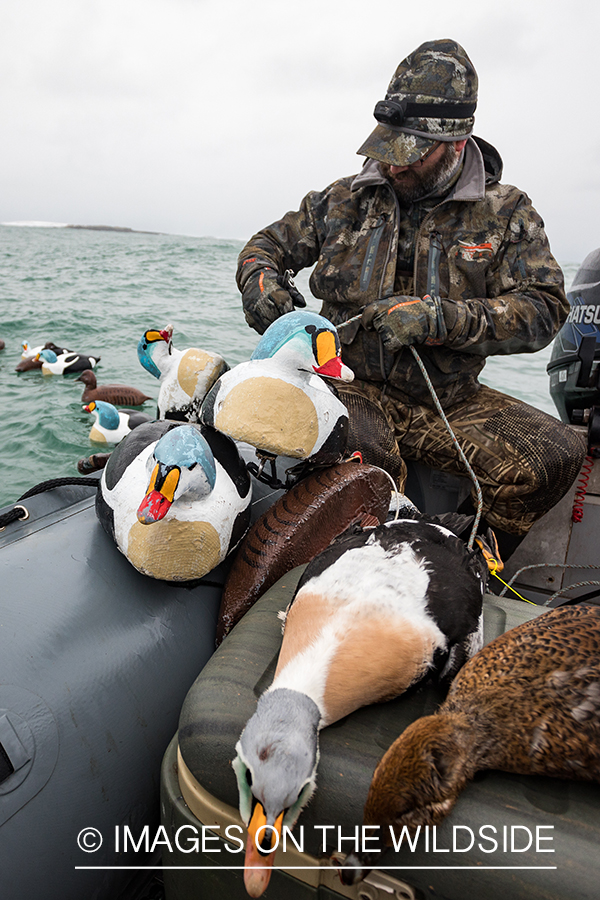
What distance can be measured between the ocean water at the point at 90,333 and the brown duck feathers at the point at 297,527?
105 inches

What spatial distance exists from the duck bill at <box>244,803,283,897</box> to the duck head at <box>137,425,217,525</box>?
0.60m

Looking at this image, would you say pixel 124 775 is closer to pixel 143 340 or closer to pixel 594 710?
pixel 594 710

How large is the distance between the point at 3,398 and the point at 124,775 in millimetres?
5975

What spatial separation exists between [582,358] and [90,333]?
28.9ft

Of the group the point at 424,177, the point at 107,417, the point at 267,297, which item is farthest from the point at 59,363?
the point at 424,177

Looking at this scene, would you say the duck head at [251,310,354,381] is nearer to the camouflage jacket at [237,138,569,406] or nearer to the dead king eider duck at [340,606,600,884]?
the dead king eider duck at [340,606,600,884]

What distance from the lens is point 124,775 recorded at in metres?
1.25

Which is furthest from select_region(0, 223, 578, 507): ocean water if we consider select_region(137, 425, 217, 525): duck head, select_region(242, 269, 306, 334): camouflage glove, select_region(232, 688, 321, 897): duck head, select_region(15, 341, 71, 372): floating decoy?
select_region(232, 688, 321, 897): duck head

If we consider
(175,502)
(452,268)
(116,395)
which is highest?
(452,268)

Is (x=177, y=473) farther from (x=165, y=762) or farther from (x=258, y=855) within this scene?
(x=258, y=855)

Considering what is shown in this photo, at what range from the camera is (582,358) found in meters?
2.82

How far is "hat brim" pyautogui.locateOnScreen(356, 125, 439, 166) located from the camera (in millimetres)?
2111

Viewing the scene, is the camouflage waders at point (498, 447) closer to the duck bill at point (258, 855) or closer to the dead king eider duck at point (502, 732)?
the dead king eider duck at point (502, 732)

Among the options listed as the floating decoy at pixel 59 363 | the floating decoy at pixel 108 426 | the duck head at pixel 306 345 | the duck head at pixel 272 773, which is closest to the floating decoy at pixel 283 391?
the duck head at pixel 306 345
